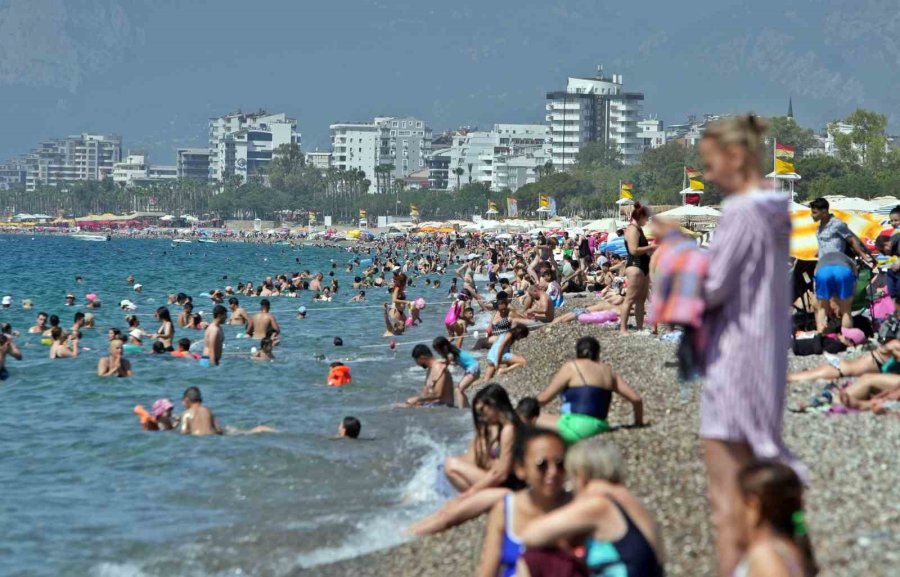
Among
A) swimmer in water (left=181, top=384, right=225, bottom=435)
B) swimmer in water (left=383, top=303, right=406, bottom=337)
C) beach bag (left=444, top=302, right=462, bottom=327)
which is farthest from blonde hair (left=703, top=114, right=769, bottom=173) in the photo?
swimmer in water (left=383, top=303, right=406, bottom=337)

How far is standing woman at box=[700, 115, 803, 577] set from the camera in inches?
199

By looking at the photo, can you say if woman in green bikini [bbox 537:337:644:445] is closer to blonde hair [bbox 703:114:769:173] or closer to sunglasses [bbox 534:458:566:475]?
sunglasses [bbox 534:458:566:475]

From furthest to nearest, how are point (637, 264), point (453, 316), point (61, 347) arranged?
point (453, 316) < point (61, 347) < point (637, 264)

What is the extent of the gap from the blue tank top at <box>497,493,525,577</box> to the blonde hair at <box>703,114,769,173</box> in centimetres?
224

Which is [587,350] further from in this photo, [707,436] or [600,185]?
[600,185]

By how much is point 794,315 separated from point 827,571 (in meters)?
10.9

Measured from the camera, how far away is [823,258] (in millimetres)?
14734

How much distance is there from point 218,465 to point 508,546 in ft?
24.4

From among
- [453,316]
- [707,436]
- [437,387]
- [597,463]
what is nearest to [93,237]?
[453,316]

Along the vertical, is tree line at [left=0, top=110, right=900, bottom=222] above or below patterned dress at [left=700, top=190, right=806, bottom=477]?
above

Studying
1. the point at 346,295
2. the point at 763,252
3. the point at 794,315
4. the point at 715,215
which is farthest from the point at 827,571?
the point at 346,295

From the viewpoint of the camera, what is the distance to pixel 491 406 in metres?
9.24

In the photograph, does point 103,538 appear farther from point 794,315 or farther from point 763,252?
point 794,315

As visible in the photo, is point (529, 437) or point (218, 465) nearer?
point (529, 437)
